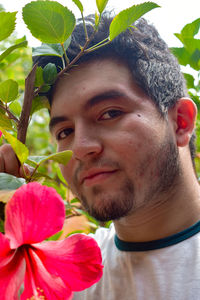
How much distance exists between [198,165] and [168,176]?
113 centimetres

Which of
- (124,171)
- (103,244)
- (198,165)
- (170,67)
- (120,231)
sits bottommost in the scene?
(198,165)

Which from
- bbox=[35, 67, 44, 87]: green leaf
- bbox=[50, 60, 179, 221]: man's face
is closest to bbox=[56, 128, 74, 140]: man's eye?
bbox=[50, 60, 179, 221]: man's face

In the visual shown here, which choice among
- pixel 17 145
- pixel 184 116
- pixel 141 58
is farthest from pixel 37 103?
pixel 184 116

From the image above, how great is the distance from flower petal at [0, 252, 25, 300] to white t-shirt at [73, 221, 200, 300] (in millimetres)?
499

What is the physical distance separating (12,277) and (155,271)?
1.76 ft

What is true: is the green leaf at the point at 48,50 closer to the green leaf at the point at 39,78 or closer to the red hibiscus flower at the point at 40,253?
the green leaf at the point at 39,78

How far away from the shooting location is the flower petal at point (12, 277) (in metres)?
0.38

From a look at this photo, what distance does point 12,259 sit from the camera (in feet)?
1.35

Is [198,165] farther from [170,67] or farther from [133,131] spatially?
[133,131]

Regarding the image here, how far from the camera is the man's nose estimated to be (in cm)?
77

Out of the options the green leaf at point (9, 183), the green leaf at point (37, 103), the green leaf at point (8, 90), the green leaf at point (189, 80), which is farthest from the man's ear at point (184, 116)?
the green leaf at point (9, 183)

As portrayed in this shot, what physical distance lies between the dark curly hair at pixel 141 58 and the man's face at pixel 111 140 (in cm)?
3

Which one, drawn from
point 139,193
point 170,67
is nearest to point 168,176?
point 139,193

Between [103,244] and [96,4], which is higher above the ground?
[96,4]
